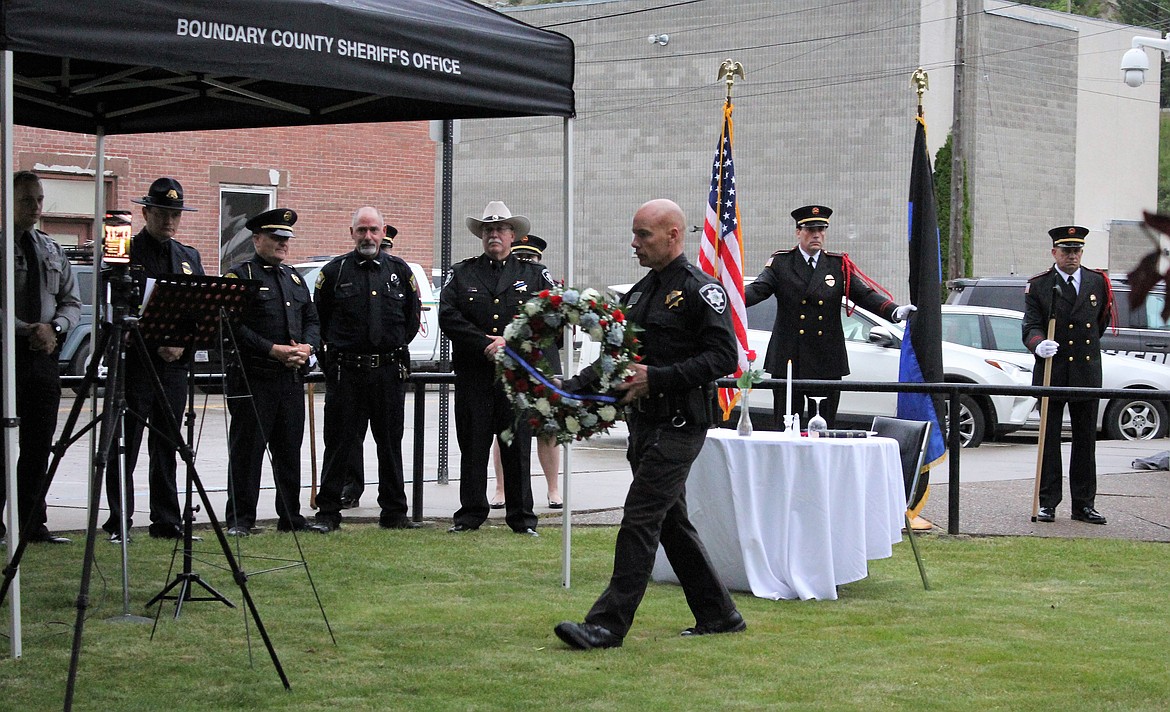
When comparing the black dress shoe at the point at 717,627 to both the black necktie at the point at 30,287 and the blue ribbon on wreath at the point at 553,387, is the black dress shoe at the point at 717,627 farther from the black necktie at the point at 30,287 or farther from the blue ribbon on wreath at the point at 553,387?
the black necktie at the point at 30,287

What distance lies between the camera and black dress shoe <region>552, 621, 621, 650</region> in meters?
6.19

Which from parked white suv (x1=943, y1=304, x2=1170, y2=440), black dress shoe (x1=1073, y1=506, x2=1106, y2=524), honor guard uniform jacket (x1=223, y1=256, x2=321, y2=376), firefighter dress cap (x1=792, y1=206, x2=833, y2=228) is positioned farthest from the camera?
parked white suv (x1=943, y1=304, x2=1170, y2=440)

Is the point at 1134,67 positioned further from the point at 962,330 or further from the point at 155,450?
the point at 155,450

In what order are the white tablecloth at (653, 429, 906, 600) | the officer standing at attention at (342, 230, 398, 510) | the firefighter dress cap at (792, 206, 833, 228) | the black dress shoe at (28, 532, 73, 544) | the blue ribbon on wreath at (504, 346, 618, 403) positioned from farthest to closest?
the officer standing at attention at (342, 230, 398, 510)
the firefighter dress cap at (792, 206, 833, 228)
the black dress shoe at (28, 532, 73, 544)
the white tablecloth at (653, 429, 906, 600)
the blue ribbon on wreath at (504, 346, 618, 403)

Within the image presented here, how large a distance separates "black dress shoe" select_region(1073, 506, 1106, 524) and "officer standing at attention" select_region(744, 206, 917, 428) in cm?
207

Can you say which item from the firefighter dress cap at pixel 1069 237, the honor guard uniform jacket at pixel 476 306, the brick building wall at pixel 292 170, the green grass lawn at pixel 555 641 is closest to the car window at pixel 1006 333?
the firefighter dress cap at pixel 1069 237

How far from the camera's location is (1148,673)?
585cm

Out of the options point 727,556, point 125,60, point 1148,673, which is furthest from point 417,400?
point 1148,673

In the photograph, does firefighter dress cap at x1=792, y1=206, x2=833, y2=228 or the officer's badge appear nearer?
the officer's badge

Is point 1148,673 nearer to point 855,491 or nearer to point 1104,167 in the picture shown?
point 855,491

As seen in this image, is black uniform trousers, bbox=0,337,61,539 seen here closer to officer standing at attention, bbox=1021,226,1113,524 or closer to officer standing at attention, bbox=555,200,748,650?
officer standing at attention, bbox=555,200,748,650

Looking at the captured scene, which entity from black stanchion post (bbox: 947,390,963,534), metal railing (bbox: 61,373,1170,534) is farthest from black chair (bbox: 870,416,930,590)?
black stanchion post (bbox: 947,390,963,534)

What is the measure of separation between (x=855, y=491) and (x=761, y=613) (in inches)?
35.8

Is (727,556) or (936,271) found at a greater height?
(936,271)
